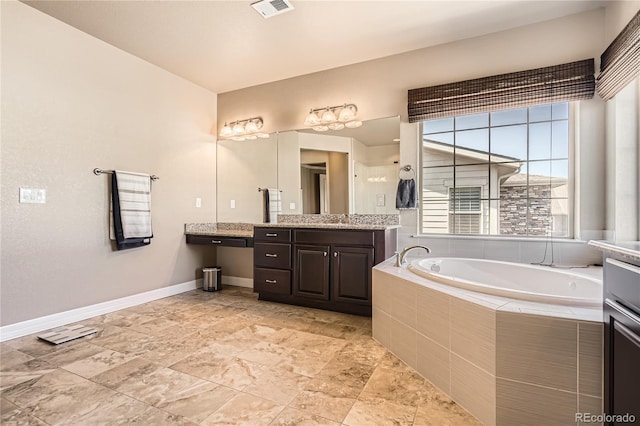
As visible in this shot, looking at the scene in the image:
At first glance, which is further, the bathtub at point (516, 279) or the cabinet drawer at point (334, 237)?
the cabinet drawer at point (334, 237)

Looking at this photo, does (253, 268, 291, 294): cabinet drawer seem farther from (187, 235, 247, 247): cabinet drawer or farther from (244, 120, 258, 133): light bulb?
(244, 120, 258, 133): light bulb

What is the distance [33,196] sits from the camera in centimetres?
254

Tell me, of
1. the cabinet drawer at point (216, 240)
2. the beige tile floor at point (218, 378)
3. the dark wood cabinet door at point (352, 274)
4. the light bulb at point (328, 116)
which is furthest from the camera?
the cabinet drawer at point (216, 240)

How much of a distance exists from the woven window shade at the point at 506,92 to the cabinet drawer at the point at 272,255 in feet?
6.00

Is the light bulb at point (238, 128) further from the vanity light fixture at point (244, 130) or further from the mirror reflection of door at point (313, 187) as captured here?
the mirror reflection of door at point (313, 187)

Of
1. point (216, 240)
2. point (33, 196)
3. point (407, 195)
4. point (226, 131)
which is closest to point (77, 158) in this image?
point (33, 196)

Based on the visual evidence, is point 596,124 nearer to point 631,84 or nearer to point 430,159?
point 631,84

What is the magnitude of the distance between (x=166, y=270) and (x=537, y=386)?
354 cm

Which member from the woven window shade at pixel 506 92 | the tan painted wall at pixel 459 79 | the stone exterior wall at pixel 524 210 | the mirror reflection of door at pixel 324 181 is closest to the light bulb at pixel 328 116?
the tan painted wall at pixel 459 79

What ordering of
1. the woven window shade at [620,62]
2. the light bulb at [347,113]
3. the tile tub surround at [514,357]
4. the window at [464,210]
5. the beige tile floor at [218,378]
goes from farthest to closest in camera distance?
the light bulb at [347,113] < the window at [464,210] < the woven window shade at [620,62] < the beige tile floor at [218,378] < the tile tub surround at [514,357]

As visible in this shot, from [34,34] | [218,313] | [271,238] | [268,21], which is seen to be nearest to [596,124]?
[268,21]

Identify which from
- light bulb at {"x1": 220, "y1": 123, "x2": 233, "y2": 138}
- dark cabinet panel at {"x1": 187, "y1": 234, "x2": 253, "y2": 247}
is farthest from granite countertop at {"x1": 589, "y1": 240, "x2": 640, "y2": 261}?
light bulb at {"x1": 220, "y1": 123, "x2": 233, "y2": 138}

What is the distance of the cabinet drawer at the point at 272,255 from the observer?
129 inches

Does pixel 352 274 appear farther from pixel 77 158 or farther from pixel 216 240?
pixel 77 158
